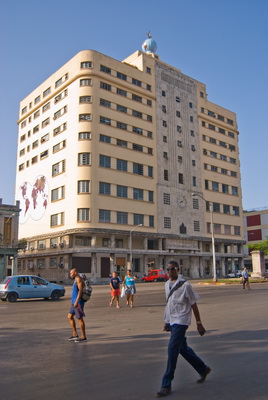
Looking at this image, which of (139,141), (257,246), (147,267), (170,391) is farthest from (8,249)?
(257,246)

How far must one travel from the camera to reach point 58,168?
55.3m

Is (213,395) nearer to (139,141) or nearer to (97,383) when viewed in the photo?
(97,383)

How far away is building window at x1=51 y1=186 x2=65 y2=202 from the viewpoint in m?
53.1

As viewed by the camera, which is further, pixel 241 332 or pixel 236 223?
pixel 236 223

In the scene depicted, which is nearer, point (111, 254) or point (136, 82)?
point (111, 254)

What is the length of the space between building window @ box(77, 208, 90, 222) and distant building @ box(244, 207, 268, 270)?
52777 millimetres

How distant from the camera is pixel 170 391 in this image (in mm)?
4785

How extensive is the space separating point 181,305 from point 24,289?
16.3m

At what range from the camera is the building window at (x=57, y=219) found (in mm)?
52281

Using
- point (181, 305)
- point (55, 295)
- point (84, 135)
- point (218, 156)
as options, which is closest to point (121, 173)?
point (84, 135)

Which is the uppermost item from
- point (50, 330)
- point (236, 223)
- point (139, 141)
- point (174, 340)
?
point (139, 141)

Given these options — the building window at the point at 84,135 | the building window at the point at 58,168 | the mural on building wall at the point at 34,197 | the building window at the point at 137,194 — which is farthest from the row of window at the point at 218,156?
the mural on building wall at the point at 34,197

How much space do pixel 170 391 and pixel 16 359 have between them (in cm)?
325

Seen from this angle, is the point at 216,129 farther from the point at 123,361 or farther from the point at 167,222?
the point at 123,361
